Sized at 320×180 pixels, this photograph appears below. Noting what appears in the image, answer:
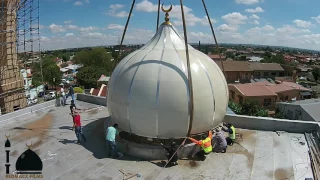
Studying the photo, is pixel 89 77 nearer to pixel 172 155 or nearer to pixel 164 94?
pixel 164 94

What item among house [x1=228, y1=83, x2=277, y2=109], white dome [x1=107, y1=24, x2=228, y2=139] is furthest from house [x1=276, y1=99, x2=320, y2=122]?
white dome [x1=107, y1=24, x2=228, y2=139]

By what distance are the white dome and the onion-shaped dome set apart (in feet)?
10.5

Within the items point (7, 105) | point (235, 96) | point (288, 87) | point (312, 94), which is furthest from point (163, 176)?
point (312, 94)

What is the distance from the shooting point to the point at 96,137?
40.2 feet

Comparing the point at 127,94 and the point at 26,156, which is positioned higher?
the point at 127,94

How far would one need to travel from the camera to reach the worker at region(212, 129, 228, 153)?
33.9ft

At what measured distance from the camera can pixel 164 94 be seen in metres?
9.52

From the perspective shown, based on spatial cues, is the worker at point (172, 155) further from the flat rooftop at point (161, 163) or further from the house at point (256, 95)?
the house at point (256, 95)

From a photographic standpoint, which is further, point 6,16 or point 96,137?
point 6,16

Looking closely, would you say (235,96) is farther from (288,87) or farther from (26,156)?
(26,156)

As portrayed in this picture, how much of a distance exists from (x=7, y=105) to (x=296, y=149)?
70.0 ft

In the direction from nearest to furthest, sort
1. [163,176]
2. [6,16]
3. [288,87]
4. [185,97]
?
[163,176] < [185,97] < [6,16] < [288,87]

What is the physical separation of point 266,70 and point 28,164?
66508 millimetres

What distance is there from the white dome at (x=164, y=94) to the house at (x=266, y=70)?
5973 cm
